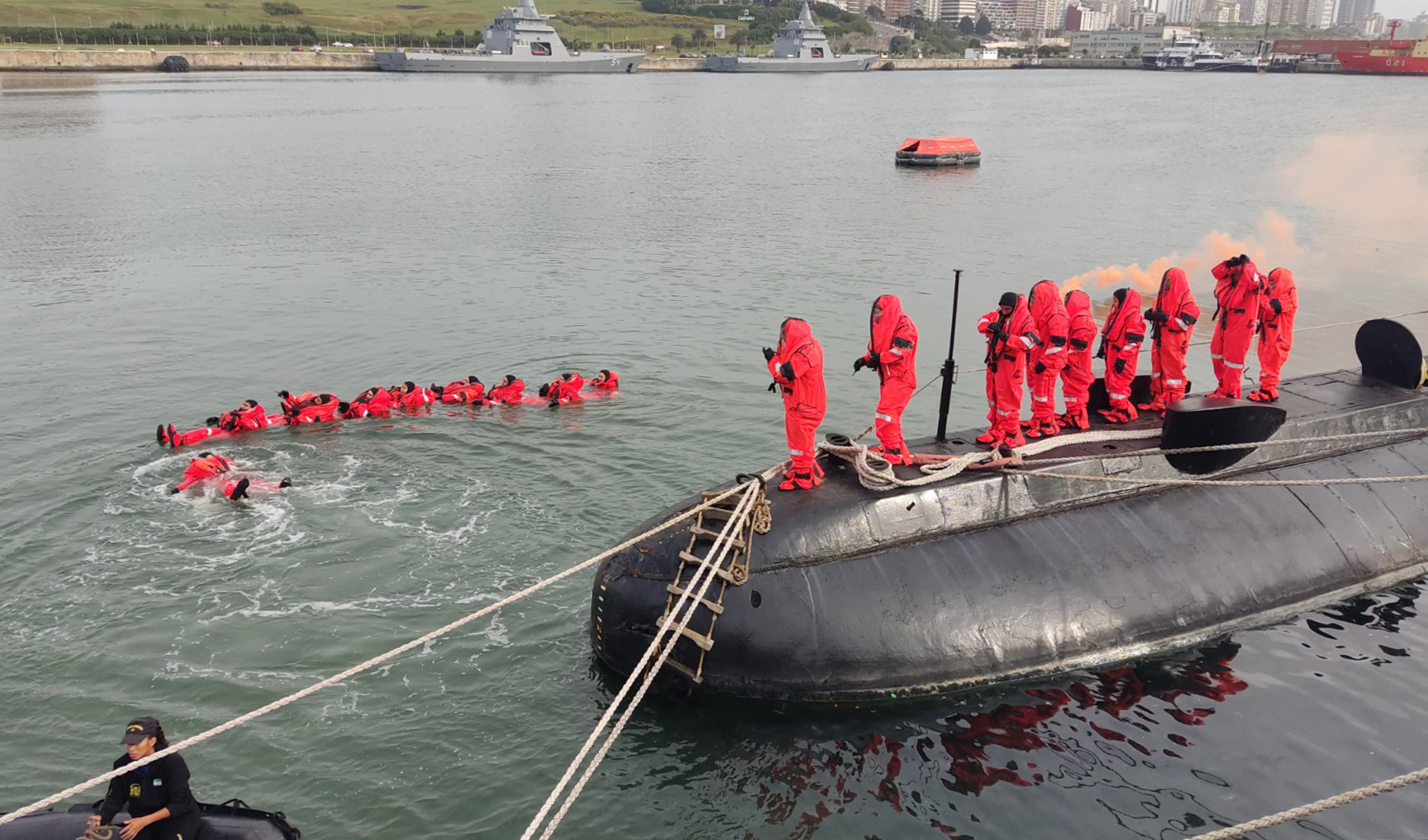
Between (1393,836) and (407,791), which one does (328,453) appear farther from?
(1393,836)

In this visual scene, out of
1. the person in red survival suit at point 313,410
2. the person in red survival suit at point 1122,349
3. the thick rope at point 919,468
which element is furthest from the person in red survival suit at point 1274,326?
the person in red survival suit at point 313,410

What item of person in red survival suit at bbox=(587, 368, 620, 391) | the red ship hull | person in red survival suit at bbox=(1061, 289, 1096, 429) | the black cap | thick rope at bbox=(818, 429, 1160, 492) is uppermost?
the red ship hull

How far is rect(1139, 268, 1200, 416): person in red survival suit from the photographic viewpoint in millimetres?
16156

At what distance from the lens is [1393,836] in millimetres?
10875

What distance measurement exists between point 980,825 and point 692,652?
371cm

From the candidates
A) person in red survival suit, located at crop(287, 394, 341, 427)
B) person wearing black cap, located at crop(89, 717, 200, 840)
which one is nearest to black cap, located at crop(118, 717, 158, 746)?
person wearing black cap, located at crop(89, 717, 200, 840)

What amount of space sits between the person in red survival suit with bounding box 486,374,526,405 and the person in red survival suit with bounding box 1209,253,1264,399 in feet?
51.6

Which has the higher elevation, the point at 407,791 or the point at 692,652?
the point at 692,652

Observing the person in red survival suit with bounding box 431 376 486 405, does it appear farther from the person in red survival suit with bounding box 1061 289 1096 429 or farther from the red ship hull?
the red ship hull

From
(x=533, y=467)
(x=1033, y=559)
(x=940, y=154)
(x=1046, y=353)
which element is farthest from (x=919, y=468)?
(x=940, y=154)

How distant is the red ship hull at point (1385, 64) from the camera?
515ft

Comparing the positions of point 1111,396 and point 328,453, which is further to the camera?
point 328,453

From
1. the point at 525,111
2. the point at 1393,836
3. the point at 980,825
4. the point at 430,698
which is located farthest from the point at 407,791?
the point at 525,111

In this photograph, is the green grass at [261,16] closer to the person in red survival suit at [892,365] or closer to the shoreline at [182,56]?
the shoreline at [182,56]
